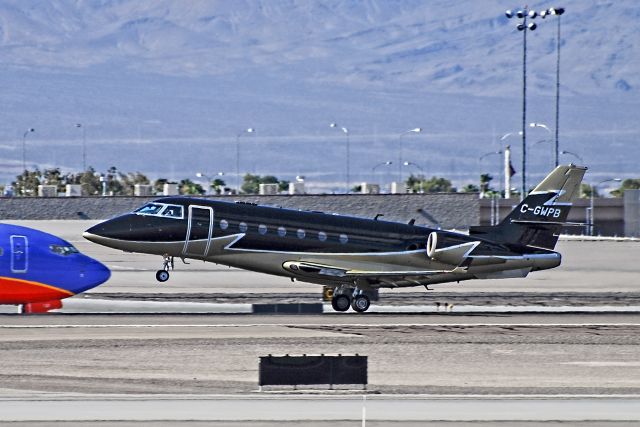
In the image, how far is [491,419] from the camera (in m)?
26.5

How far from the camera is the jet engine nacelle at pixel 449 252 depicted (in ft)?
173

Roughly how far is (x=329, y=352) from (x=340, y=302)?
1336 centimetres

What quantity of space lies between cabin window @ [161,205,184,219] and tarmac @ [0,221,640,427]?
3.60 metres

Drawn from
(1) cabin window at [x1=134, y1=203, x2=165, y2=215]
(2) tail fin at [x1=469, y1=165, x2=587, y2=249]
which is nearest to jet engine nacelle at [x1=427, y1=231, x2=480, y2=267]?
(2) tail fin at [x1=469, y1=165, x2=587, y2=249]

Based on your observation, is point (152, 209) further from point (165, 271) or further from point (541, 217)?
point (541, 217)

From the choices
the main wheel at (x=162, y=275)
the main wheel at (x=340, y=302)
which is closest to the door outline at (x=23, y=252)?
the main wheel at (x=162, y=275)

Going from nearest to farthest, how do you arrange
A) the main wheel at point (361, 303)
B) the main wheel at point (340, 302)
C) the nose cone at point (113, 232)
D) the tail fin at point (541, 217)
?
the nose cone at point (113, 232), the main wheel at point (361, 303), the main wheel at point (340, 302), the tail fin at point (541, 217)

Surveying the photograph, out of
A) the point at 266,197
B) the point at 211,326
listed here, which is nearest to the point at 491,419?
the point at 211,326

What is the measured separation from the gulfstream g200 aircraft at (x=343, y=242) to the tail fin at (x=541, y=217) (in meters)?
0.04

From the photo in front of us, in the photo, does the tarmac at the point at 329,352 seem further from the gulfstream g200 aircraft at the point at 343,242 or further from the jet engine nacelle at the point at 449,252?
the jet engine nacelle at the point at 449,252

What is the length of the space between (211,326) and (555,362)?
41.1ft

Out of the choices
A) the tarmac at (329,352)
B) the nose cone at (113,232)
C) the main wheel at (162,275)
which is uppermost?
the nose cone at (113,232)

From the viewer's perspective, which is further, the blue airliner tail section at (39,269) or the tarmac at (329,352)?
the blue airliner tail section at (39,269)

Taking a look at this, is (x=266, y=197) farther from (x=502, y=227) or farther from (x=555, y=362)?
(x=555, y=362)
